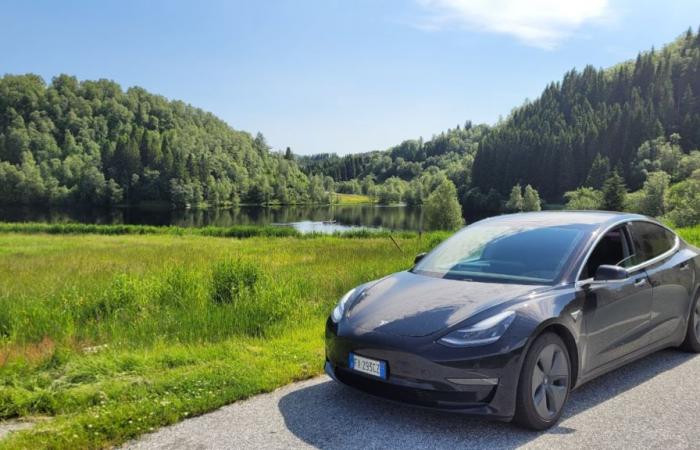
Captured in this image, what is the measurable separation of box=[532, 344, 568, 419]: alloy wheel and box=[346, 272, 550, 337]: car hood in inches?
20.2

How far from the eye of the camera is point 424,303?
4.30 metres

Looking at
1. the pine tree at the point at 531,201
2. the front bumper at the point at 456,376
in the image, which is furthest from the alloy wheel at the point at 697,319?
the pine tree at the point at 531,201

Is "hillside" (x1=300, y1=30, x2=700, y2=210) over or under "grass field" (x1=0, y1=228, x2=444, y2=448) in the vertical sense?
over

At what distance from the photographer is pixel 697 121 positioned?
4961 inches

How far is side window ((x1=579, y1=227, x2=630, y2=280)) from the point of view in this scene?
15.5 ft

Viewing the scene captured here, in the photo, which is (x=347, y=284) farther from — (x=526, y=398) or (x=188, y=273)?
(x=526, y=398)

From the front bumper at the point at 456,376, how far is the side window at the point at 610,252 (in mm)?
1405


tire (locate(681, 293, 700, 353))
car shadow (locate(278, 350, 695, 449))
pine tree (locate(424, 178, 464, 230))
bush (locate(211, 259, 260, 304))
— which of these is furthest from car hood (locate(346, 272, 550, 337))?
pine tree (locate(424, 178, 464, 230))

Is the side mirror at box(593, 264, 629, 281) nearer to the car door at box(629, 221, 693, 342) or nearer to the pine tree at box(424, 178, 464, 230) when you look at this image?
the car door at box(629, 221, 693, 342)

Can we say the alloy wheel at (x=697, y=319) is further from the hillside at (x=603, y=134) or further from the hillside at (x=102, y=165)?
the hillside at (x=102, y=165)

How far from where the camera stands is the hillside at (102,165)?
439 feet

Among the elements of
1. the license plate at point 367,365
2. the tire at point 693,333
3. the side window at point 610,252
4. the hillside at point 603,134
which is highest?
the hillside at point 603,134

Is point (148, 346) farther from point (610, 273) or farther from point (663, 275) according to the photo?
point (663, 275)

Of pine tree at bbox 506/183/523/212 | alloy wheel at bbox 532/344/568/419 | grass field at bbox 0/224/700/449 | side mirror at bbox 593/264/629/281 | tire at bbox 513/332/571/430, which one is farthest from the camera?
pine tree at bbox 506/183/523/212
